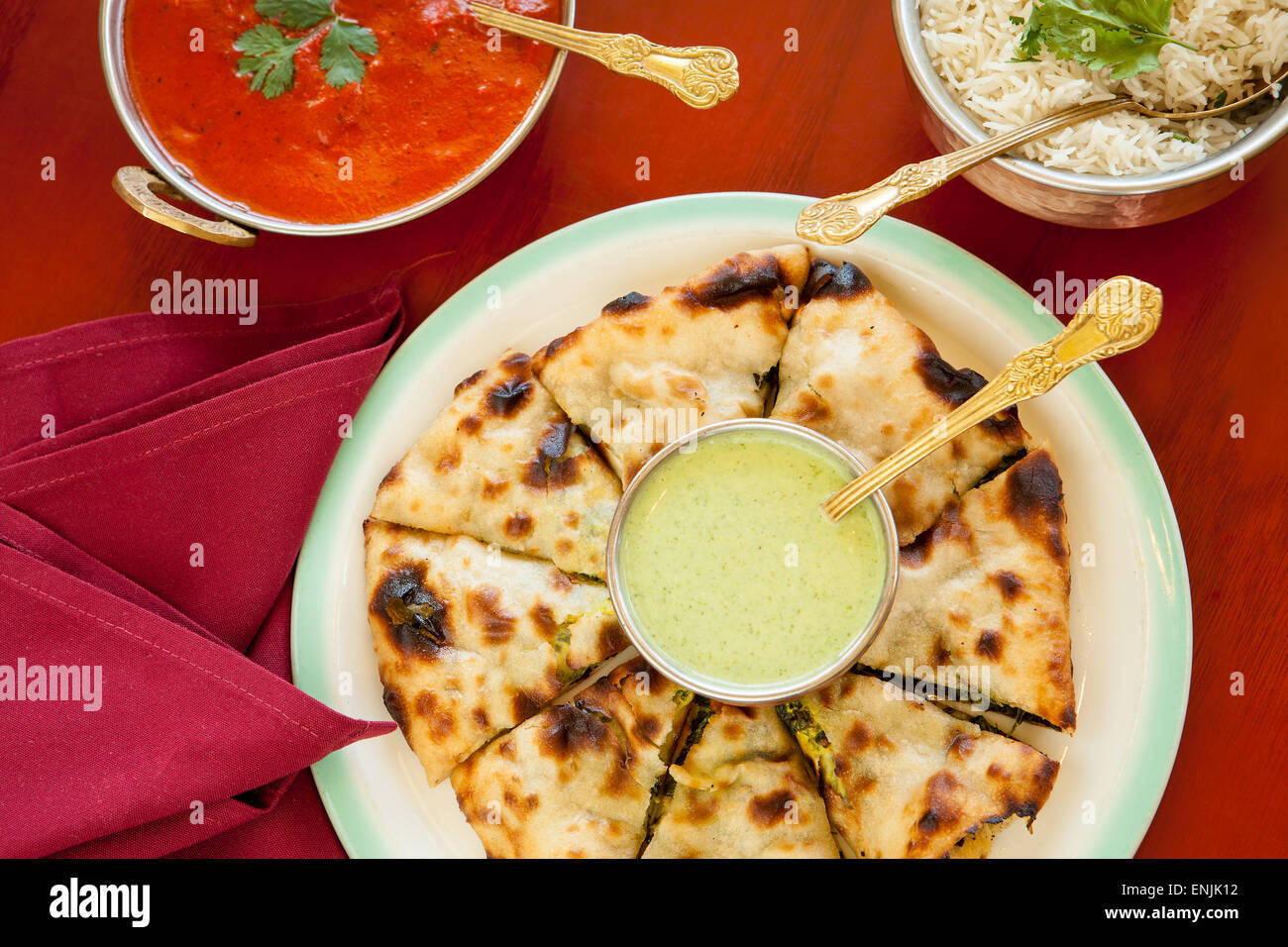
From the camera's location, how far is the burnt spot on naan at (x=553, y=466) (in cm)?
317

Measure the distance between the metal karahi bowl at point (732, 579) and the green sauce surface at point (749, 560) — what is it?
0.02 meters

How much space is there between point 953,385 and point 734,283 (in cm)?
65

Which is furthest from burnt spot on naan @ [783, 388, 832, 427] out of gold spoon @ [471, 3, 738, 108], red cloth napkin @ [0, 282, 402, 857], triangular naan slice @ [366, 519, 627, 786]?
red cloth napkin @ [0, 282, 402, 857]

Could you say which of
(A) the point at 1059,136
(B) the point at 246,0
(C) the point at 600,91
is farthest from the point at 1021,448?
(B) the point at 246,0

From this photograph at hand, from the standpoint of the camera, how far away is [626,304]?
3.16m

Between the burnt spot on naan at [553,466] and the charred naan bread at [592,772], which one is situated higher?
the burnt spot on naan at [553,466]

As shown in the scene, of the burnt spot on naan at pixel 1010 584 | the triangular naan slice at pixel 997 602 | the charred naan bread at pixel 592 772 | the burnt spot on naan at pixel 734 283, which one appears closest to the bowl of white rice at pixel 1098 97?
the burnt spot on naan at pixel 734 283

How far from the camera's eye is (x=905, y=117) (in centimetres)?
350

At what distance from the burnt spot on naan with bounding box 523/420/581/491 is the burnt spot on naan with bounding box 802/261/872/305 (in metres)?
0.81

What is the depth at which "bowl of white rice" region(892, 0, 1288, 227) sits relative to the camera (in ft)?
9.45

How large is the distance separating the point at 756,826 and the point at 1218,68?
229cm

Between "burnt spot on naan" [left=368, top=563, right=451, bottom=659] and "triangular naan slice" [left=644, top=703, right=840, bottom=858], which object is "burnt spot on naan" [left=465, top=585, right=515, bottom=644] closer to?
"burnt spot on naan" [left=368, top=563, right=451, bottom=659]

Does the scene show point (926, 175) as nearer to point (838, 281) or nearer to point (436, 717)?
point (838, 281)

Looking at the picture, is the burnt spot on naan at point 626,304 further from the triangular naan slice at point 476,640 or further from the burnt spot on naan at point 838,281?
the triangular naan slice at point 476,640
